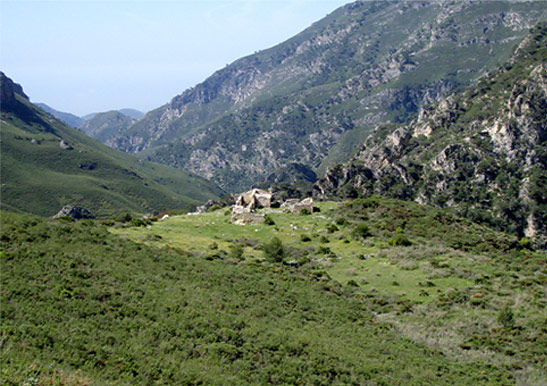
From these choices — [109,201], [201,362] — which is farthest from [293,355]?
[109,201]

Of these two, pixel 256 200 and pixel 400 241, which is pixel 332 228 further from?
pixel 256 200

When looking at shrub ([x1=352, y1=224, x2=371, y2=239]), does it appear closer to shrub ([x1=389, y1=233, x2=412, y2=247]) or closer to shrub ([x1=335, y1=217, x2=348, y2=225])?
shrub ([x1=389, y1=233, x2=412, y2=247])

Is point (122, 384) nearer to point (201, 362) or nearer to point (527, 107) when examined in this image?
point (201, 362)

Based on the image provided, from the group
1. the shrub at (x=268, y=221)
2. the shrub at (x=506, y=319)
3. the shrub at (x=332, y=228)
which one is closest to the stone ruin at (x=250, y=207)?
the shrub at (x=268, y=221)

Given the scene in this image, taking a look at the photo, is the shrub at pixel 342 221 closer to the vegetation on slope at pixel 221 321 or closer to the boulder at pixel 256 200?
the vegetation on slope at pixel 221 321

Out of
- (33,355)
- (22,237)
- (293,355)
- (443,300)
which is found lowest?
(443,300)

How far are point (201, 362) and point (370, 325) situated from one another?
39.1 ft

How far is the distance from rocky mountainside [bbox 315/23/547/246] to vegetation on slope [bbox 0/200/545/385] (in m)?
89.0

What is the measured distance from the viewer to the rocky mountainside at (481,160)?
10950 cm

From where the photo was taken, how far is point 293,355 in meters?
17.7

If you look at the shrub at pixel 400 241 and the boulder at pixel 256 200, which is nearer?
the shrub at pixel 400 241

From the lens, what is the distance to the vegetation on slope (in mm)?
14797

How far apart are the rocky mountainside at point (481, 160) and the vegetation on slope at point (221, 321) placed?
8902 centimetres

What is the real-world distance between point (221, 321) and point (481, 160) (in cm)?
12544
